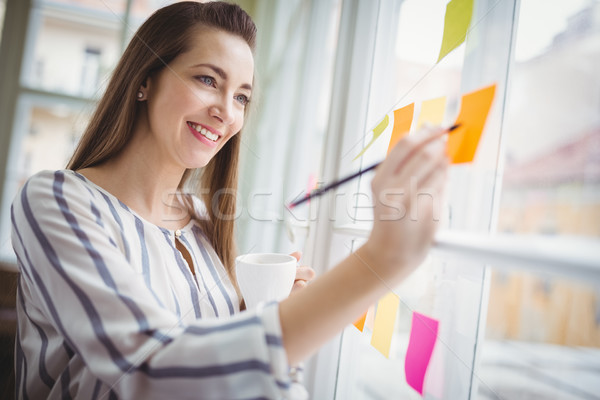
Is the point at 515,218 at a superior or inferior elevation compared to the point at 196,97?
inferior

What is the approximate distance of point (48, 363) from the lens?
0.65m

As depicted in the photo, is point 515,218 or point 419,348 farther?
point 419,348

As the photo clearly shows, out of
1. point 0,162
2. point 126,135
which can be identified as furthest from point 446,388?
point 0,162

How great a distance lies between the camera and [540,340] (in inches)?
17.2

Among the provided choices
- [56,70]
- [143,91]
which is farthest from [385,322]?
[56,70]

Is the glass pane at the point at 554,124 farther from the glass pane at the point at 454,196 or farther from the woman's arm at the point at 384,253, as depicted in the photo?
the woman's arm at the point at 384,253

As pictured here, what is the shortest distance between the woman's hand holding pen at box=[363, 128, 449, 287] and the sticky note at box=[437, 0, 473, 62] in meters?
0.24

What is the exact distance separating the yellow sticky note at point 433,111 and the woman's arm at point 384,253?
18 cm

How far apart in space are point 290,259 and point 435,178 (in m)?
0.33

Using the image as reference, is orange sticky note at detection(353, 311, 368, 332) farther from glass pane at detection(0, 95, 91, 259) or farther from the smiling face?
glass pane at detection(0, 95, 91, 259)

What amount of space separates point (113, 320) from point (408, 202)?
0.39 m

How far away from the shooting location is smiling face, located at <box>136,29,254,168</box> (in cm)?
80

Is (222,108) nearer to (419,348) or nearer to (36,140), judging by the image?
(419,348)

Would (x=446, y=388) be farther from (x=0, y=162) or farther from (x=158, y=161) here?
(x=0, y=162)
